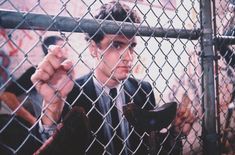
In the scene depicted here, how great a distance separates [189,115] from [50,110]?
1399 millimetres

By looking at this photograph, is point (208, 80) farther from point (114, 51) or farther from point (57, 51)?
point (57, 51)

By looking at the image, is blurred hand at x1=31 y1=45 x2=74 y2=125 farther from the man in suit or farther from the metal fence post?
the metal fence post

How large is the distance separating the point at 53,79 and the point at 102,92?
37cm

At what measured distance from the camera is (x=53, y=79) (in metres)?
1.27

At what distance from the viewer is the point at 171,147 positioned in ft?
6.70

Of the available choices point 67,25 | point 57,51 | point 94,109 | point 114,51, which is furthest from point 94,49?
point 57,51

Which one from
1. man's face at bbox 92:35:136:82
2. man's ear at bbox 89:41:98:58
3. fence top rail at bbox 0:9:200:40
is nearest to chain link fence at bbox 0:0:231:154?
fence top rail at bbox 0:9:200:40

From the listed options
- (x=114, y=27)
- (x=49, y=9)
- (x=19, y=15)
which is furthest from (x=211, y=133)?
(x=49, y=9)

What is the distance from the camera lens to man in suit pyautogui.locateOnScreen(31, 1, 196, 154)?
1.26m

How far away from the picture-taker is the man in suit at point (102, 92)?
1260mm

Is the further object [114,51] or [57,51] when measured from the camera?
[114,51]

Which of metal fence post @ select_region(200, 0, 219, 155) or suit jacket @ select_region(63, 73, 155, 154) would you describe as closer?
metal fence post @ select_region(200, 0, 219, 155)

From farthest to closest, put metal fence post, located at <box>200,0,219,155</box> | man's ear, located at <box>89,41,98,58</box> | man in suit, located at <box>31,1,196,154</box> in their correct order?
man's ear, located at <box>89,41,98,58</box>
metal fence post, located at <box>200,0,219,155</box>
man in suit, located at <box>31,1,196,154</box>

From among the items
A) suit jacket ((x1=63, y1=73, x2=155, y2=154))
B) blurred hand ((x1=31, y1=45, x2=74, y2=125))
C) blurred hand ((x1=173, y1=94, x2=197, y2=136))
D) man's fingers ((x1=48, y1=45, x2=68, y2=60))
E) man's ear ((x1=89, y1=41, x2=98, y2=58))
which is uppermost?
man's ear ((x1=89, y1=41, x2=98, y2=58))
